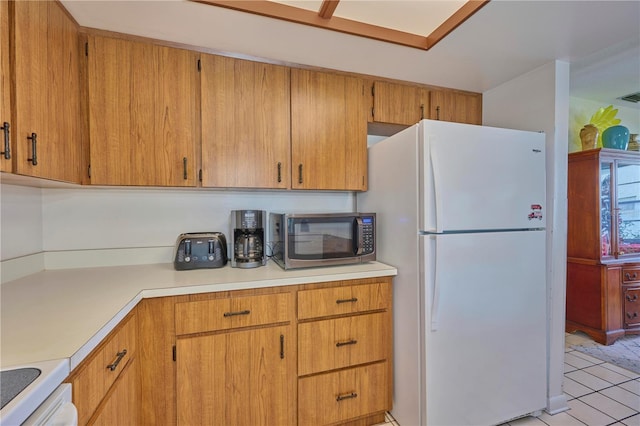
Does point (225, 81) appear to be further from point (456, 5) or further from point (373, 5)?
point (456, 5)

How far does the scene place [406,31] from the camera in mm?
1600

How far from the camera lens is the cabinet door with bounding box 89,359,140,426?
0.94 m

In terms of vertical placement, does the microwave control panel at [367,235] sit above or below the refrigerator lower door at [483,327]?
above

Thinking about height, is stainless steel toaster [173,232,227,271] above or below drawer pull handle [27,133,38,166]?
below

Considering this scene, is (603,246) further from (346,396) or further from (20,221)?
(20,221)

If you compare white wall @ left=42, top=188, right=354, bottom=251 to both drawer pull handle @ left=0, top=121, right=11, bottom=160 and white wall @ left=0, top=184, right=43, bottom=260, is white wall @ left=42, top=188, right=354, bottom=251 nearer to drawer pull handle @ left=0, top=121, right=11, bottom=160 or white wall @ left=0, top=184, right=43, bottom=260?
white wall @ left=0, top=184, right=43, bottom=260

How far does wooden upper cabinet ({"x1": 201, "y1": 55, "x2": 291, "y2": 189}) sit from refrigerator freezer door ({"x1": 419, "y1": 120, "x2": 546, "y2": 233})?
854mm

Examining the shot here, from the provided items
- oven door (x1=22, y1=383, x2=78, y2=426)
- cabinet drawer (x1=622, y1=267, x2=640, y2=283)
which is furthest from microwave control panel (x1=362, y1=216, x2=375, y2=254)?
cabinet drawer (x1=622, y1=267, x2=640, y2=283)

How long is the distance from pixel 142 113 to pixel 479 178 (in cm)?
185

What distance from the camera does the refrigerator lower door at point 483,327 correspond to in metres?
1.46

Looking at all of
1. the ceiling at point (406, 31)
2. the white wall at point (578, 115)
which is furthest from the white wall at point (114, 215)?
the white wall at point (578, 115)

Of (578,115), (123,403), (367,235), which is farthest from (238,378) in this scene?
(578,115)

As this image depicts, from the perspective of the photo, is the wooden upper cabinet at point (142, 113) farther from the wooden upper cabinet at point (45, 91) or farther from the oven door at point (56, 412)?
the oven door at point (56, 412)

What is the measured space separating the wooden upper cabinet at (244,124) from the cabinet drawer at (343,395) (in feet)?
3.72
